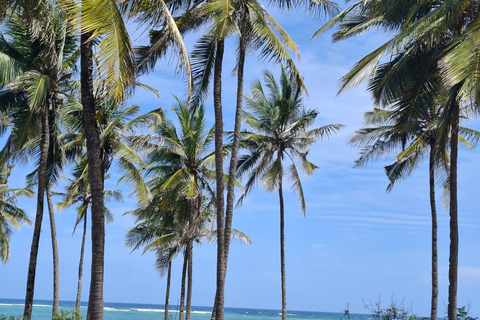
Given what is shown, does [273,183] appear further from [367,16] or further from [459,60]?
[459,60]

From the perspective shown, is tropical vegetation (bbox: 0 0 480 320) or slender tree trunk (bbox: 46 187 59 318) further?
slender tree trunk (bbox: 46 187 59 318)

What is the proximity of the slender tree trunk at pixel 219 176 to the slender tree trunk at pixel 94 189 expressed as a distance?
4.72 m

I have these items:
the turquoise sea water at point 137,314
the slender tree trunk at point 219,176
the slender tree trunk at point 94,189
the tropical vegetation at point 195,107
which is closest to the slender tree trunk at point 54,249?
the tropical vegetation at point 195,107

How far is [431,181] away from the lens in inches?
861

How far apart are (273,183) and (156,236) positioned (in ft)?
28.1

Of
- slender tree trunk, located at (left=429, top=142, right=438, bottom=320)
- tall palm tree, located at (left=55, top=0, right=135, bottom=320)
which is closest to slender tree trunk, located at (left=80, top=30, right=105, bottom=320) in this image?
tall palm tree, located at (left=55, top=0, right=135, bottom=320)

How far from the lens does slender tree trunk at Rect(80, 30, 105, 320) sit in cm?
961

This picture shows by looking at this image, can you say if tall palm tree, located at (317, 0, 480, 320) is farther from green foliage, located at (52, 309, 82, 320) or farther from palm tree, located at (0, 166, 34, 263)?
palm tree, located at (0, 166, 34, 263)

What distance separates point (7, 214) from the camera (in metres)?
32.8

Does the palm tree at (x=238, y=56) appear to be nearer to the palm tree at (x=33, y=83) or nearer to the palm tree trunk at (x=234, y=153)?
the palm tree trunk at (x=234, y=153)

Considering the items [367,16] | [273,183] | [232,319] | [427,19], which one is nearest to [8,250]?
[273,183]

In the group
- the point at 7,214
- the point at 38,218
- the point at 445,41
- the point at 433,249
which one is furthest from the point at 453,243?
the point at 7,214

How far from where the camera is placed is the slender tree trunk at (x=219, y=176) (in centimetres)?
1423

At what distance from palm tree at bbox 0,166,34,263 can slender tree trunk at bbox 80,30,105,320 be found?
21.3m
